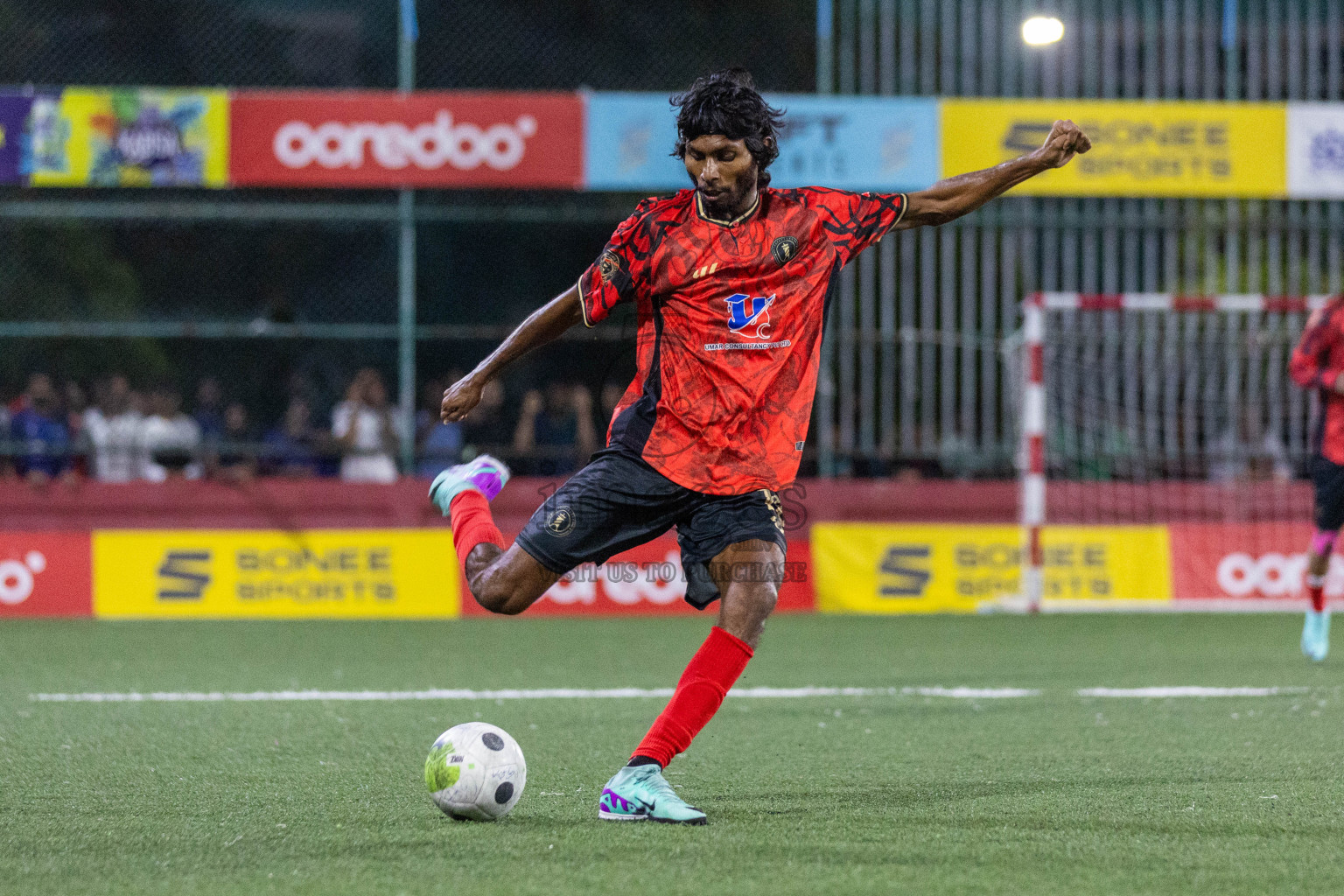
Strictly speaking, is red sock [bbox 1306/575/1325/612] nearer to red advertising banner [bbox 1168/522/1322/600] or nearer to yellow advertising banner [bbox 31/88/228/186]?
red advertising banner [bbox 1168/522/1322/600]

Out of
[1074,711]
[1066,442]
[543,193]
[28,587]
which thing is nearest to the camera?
[1074,711]

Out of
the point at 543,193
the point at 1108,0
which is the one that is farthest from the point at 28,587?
the point at 1108,0

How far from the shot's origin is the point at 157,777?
541 cm

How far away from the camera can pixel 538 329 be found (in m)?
5.02

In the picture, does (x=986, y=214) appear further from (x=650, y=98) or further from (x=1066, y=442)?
(x=650, y=98)

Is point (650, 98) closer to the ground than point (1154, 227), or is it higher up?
higher up

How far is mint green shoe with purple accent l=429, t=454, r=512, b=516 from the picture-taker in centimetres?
532

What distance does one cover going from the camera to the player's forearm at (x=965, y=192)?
498 cm

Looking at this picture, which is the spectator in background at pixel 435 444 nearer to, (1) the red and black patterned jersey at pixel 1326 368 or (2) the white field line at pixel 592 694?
(2) the white field line at pixel 592 694

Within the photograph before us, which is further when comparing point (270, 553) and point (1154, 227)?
point (1154, 227)

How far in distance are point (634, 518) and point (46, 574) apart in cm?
961

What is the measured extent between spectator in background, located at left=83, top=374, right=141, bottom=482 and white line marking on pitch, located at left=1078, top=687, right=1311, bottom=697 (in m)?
9.15

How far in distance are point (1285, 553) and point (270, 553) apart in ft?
27.7

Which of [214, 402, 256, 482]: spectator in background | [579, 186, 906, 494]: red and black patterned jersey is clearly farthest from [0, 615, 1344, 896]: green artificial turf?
[214, 402, 256, 482]: spectator in background
